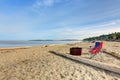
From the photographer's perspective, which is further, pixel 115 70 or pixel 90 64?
pixel 90 64

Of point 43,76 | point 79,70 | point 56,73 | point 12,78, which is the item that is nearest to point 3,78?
point 12,78

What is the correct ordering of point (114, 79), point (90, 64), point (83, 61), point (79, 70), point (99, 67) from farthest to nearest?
point (83, 61), point (90, 64), point (99, 67), point (79, 70), point (114, 79)

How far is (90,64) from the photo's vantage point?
639 centimetres

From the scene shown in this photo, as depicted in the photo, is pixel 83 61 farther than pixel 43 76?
Yes

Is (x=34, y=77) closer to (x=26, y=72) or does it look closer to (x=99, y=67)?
(x=26, y=72)

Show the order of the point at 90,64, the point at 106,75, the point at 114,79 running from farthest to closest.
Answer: the point at 90,64, the point at 106,75, the point at 114,79

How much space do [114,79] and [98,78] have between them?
55cm

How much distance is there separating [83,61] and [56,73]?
6.68ft

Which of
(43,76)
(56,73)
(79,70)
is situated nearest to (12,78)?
(43,76)

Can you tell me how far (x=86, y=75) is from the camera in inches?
200

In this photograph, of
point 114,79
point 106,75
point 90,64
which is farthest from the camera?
point 90,64

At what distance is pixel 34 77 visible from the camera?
201 inches

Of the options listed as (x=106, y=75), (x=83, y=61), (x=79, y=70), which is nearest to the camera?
(x=106, y=75)

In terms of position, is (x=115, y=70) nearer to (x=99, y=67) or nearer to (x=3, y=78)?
(x=99, y=67)
